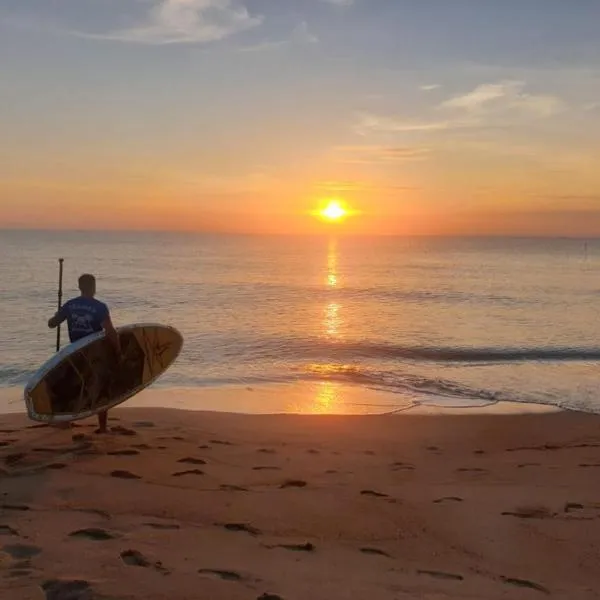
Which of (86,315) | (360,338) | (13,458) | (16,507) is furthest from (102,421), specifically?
(360,338)

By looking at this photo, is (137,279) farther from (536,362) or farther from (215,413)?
(215,413)

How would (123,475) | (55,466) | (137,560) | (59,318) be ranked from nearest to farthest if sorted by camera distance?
1. (137,560)
2. (123,475)
3. (55,466)
4. (59,318)

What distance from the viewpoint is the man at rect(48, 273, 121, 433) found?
7480mm

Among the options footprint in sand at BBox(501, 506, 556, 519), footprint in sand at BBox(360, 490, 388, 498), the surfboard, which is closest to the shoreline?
the surfboard

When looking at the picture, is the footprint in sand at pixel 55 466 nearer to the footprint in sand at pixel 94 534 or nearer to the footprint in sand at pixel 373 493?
the footprint in sand at pixel 94 534

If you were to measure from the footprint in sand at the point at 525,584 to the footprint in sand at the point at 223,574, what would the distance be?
1.70m

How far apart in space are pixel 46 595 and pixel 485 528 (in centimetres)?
319

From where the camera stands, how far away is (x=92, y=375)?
8008mm

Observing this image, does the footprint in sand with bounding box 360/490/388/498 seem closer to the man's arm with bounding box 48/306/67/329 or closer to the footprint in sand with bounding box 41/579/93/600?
the footprint in sand with bounding box 41/579/93/600

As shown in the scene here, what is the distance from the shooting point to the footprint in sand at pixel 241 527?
16.0ft

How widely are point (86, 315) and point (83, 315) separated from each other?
0.11 ft

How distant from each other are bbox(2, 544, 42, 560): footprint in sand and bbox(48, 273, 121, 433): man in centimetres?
340

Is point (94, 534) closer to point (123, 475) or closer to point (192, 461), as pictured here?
point (123, 475)

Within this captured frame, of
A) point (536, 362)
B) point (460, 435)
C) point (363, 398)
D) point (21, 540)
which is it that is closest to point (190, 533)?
point (21, 540)
